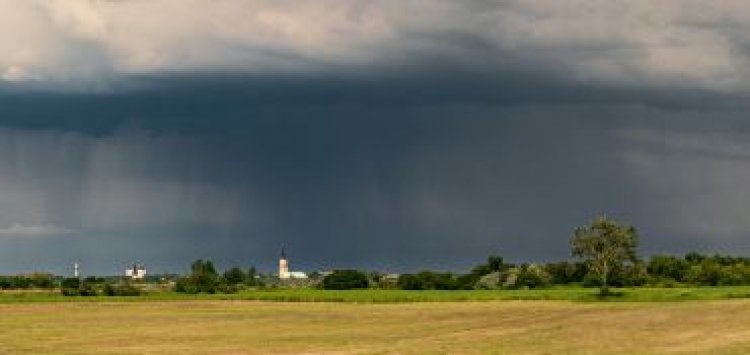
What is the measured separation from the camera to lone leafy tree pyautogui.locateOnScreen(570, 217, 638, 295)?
166 meters

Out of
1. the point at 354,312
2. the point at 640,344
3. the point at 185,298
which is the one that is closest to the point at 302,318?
the point at 354,312

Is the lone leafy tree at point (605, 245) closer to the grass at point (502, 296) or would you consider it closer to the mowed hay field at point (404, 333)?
the grass at point (502, 296)

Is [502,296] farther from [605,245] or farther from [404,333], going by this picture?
[404,333]

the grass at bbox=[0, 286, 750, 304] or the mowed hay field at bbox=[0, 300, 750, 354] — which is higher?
the grass at bbox=[0, 286, 750, 304]

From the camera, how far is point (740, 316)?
87812 mm

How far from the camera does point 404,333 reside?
81.8m

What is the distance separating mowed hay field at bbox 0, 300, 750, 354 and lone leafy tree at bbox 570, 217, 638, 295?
56.6m

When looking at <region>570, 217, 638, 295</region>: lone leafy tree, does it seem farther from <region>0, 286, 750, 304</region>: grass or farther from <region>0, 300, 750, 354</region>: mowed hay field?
<region>0, 300, 750, 354</region>: mowed hay field

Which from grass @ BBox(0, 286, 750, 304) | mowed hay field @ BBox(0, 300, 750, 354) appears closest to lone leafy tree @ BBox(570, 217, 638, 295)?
grass @ BBox(0, 286, 750, 304)

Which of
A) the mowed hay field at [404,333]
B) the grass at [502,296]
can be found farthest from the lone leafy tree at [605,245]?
the mowed hay field at [404,333]

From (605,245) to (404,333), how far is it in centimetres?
9151

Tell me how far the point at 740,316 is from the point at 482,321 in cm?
2163

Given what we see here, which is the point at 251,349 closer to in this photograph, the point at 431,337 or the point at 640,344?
the point at 431,337

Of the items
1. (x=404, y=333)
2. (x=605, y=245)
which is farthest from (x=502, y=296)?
(x=404, y=333)
